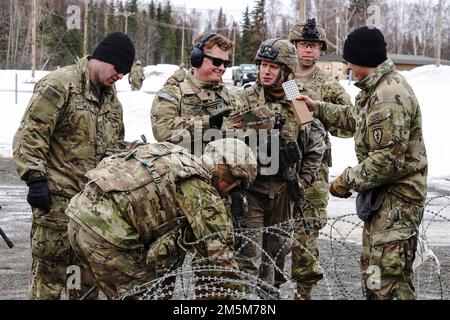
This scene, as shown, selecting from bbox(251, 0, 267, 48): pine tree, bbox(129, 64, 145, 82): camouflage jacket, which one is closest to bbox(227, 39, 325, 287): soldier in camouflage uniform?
bbox(129, 64, 145, 82): camouflage jacket

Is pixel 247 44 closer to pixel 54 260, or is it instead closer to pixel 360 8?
pixel 360 8

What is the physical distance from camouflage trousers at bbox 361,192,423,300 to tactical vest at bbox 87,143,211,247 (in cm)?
129

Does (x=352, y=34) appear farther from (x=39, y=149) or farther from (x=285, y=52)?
(x=39, y=149)

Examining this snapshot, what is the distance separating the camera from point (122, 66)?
4906 mm

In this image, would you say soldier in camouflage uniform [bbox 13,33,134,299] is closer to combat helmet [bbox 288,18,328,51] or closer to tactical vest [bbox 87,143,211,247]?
tactical vest [bbox 87,143,211,247]

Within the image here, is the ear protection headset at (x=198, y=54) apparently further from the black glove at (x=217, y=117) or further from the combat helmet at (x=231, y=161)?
the combat helmet at (x=231, y=161)

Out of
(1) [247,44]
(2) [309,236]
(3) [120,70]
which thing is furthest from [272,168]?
(1) [247,44]

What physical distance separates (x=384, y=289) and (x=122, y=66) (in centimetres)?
216

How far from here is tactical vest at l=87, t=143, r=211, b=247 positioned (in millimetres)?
3873

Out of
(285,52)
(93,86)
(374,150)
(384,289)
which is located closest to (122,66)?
(93,86)

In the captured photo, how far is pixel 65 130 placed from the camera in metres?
4.90

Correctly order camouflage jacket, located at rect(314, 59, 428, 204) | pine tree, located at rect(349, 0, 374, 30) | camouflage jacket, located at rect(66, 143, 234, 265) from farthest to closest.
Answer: pine tree, located at rect(349, 0, 374, 30), camouflage jacket, located at rect(314, 59, 428, 204), camouflage jacket, located at rect(66, 143, 234, 265)

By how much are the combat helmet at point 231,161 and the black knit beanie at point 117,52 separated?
1.20 meters
